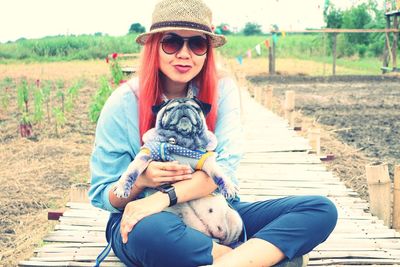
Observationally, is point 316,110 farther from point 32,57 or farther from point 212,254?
point 32,57

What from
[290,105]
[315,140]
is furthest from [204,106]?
[290,105]

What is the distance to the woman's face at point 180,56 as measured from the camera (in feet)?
7.76

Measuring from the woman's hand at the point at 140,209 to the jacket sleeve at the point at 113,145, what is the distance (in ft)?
0.59

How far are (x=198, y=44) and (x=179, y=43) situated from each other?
0.29ft

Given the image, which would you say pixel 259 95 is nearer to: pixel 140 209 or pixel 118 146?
pixel 118 146

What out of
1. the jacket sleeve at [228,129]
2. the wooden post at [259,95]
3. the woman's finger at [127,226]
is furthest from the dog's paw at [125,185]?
the wooden post at [259,95]

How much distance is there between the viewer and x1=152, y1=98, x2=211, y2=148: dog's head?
211 cm

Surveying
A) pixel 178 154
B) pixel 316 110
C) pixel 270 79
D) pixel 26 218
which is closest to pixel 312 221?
pixel 178 154

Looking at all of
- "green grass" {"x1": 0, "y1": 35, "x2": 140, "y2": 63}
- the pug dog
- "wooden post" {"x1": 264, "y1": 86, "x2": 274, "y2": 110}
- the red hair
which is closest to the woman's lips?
the red hair

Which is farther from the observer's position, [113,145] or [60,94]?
[60,94]

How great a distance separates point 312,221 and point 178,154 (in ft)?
2.17

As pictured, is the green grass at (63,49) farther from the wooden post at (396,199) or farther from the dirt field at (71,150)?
the wooden post at (396,199)

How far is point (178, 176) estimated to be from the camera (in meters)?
2.22

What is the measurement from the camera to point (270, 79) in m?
18.0
